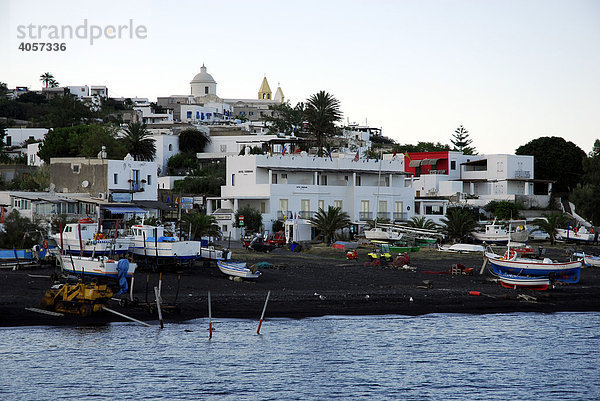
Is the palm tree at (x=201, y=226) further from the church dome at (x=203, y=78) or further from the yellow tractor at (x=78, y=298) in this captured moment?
the church dome at (x=203, y=78)

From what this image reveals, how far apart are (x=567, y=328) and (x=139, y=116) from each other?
422 ft

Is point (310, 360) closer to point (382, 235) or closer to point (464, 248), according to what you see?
point (464, 248)

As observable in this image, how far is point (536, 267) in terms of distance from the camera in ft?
149

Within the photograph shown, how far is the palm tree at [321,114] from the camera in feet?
293

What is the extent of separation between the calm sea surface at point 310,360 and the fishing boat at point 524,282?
7.15 m

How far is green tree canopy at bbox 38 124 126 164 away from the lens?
9531 centimetres

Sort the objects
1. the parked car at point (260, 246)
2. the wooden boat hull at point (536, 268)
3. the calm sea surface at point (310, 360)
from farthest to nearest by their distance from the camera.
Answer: the parked car at point (260, 246) < the wooden boat hull at point (536, 268) < the calm sea surface at point (310, 360)

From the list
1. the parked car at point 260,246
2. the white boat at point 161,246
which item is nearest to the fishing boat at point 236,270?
the white boat at point 161,246

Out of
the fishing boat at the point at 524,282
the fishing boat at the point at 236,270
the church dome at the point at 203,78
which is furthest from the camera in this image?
the church dome at the point at 203,78

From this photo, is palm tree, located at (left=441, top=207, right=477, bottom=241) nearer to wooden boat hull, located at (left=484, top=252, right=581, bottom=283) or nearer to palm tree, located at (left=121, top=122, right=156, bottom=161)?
wooden boat hull, located at (left=484, top=252, right=581, bottom=283)

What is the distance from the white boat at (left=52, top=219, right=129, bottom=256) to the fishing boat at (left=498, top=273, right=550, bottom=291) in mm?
21046

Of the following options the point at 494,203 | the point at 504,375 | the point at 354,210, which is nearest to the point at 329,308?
the point at 504,375

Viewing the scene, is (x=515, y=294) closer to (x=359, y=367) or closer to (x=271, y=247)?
(x=359, y=367)

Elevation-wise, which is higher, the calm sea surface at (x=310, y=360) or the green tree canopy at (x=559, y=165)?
the green tree canopy at (x=559, y=165)
